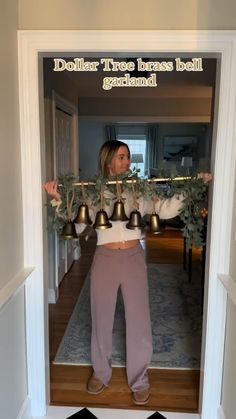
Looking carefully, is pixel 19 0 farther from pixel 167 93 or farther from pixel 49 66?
pixel 167 93

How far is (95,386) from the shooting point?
2.26 metres

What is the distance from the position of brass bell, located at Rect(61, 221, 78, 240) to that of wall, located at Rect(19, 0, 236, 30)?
937 mm

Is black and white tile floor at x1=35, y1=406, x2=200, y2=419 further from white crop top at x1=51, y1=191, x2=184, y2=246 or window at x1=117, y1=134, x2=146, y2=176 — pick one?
window at x1=117, y1=134, x2=146, y2=176

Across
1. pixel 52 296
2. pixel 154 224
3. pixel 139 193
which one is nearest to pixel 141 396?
pixel 154 224

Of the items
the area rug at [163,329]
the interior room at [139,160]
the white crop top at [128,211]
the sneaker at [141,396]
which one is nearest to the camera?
the white crop top at [128,211]

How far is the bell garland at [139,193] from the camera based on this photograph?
Answer: 1820 millimetres

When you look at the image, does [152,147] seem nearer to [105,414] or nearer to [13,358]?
[105,414]

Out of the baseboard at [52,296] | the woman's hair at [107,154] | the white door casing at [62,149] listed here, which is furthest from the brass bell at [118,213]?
the baseboard at [52,296]

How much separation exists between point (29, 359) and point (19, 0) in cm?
180

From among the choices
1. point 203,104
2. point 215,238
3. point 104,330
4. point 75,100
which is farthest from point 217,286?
point 203,104

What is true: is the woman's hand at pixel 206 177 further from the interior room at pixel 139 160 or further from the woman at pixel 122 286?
the woman at pixel 122 286

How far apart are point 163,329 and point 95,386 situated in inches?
38.8

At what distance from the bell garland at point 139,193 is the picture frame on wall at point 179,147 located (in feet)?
24.2

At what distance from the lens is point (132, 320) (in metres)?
2.15
